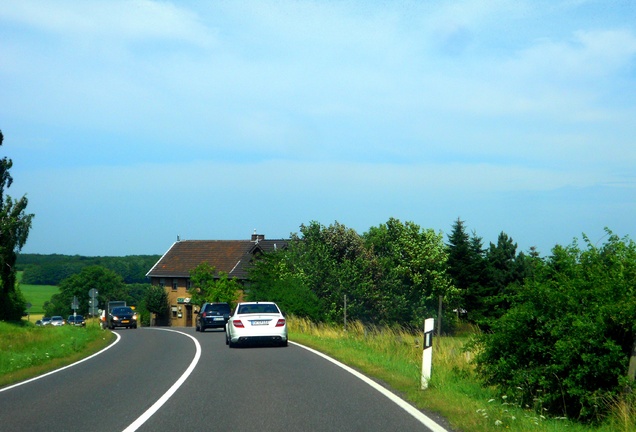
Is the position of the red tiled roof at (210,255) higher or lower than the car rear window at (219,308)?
higher

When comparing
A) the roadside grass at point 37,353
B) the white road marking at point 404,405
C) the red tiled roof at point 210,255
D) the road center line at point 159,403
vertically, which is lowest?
the roadside grass at point 37,353

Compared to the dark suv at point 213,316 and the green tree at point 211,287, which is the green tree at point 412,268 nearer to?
the green tree at point 211,287

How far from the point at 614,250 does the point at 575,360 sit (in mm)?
1887

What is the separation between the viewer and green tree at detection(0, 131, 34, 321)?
207 ft

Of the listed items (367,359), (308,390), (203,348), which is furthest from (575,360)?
(203,348)

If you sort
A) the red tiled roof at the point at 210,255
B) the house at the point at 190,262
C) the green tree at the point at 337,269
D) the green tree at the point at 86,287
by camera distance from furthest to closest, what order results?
the green tree at the point at 86,287, the house at the point at 190,262, the red tiled roof at the point at 210,255, the green tree at the point at 337,269

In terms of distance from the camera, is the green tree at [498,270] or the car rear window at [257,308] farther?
the green tree at [498,270]

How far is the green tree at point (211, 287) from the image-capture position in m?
82.9

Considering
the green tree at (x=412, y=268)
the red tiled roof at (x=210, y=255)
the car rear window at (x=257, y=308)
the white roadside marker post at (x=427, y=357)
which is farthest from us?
the red tiled roof at (x=210, y=255)

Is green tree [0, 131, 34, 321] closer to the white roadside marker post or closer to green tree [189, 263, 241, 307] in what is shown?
green tree [189, 263, 241, 307]

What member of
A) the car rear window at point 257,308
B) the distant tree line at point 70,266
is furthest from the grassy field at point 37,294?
the car rear window at point 257,308

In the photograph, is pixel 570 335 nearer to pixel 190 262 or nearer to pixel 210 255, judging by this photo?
pixel 210 255

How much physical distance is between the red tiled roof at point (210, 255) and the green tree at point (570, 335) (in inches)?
3245

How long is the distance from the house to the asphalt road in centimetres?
7762
